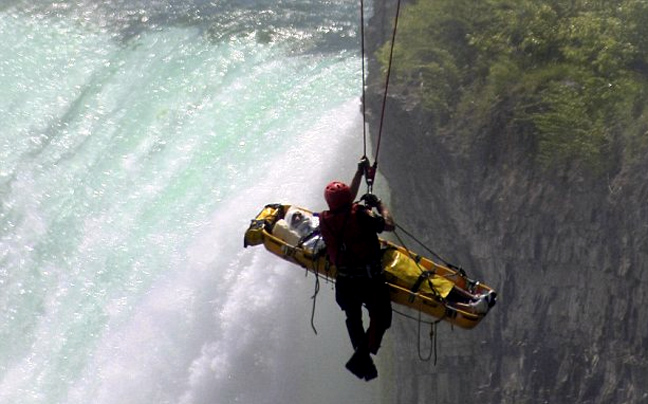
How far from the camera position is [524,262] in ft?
42.5

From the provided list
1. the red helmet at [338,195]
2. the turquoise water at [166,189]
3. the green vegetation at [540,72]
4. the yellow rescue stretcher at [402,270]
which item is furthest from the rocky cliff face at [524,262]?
the red helmet at [338,195]

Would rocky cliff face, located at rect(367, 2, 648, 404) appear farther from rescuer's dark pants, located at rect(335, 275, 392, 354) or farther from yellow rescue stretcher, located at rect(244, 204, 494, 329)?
rescuer's dark pants, located at rect(335, 275, 392, 354)

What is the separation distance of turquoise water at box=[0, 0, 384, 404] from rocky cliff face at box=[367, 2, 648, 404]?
5.78ft

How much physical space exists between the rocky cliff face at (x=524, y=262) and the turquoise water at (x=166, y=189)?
→ 176cm

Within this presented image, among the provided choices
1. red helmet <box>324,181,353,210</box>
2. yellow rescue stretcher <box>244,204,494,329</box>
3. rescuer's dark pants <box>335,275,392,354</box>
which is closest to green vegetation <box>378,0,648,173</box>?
yellow rescue stretcher <box>244,204,494,329</box>

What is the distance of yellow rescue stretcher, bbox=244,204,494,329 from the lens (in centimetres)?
1081

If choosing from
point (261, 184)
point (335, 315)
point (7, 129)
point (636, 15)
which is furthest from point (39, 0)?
point (636, 15)

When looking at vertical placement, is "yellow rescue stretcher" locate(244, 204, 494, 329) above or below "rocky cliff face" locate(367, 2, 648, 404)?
above

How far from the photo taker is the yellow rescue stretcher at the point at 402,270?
10.8 m

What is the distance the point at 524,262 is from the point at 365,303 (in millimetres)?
2818

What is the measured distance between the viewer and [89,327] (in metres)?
15.9

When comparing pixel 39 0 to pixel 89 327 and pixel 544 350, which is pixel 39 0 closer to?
pixel 89 327

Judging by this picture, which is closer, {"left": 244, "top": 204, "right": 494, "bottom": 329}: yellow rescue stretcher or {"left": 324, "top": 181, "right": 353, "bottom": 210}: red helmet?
{"left": 324, "top": 181, "right": 353, "bottom": 210}: red helmet

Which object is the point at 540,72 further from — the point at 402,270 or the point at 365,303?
the point at 365,303
